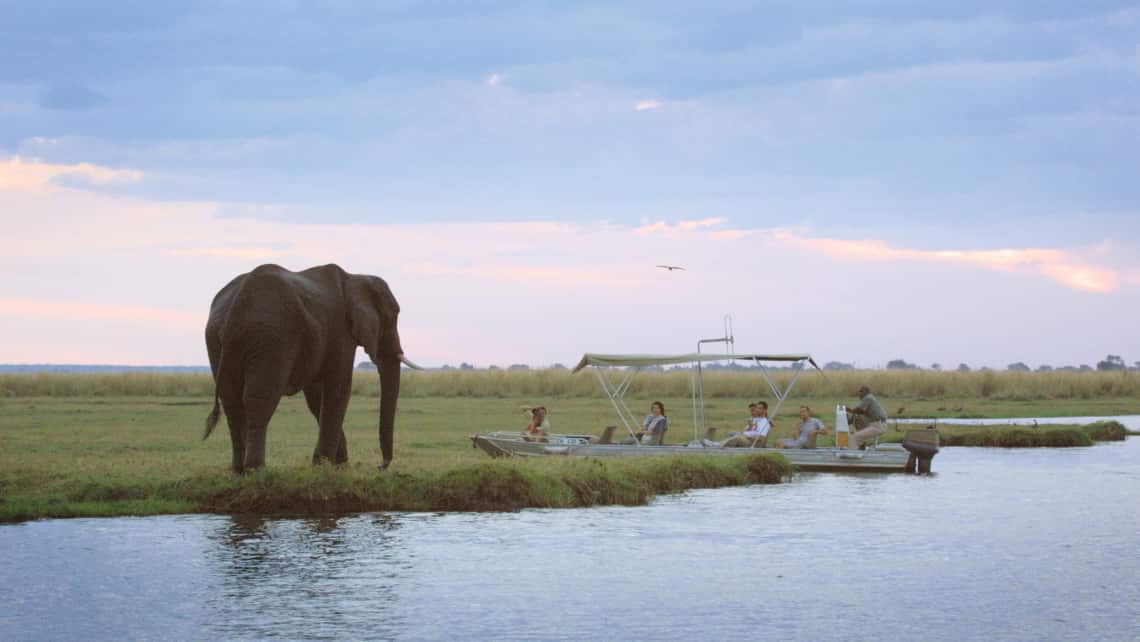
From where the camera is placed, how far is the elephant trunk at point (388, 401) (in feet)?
69.9

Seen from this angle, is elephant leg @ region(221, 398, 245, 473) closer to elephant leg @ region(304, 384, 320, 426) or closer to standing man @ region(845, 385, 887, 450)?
elephant leg @ region(304, 384, 320, 426)

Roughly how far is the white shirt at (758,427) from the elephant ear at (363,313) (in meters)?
9.22

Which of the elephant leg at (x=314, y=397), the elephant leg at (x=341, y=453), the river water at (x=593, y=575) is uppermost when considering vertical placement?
the elephant leg at (x=314, y=397)

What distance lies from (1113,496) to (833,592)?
11.5 meters

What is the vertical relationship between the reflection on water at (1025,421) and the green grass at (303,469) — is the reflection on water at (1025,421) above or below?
above

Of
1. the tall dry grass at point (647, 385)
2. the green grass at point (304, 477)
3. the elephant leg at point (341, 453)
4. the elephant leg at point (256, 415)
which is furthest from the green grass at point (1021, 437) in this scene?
the tall dry grass at point (647, 385)

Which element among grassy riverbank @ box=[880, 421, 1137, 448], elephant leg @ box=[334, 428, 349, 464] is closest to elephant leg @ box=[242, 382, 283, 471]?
elephant leg @ box=[334, 428, 349, 464]

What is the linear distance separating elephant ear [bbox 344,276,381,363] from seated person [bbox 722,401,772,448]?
28.5ft

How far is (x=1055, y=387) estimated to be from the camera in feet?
219

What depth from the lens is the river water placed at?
1234cm

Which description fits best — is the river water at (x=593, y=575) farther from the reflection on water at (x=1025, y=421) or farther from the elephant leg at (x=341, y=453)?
the reflection on water at (x=1025, y=421)

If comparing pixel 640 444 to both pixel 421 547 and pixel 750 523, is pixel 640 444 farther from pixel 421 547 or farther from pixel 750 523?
pixel 421 547

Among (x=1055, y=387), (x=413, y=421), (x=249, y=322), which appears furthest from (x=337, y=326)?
(x=1055, y=387)

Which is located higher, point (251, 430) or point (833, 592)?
point (251, 430)
